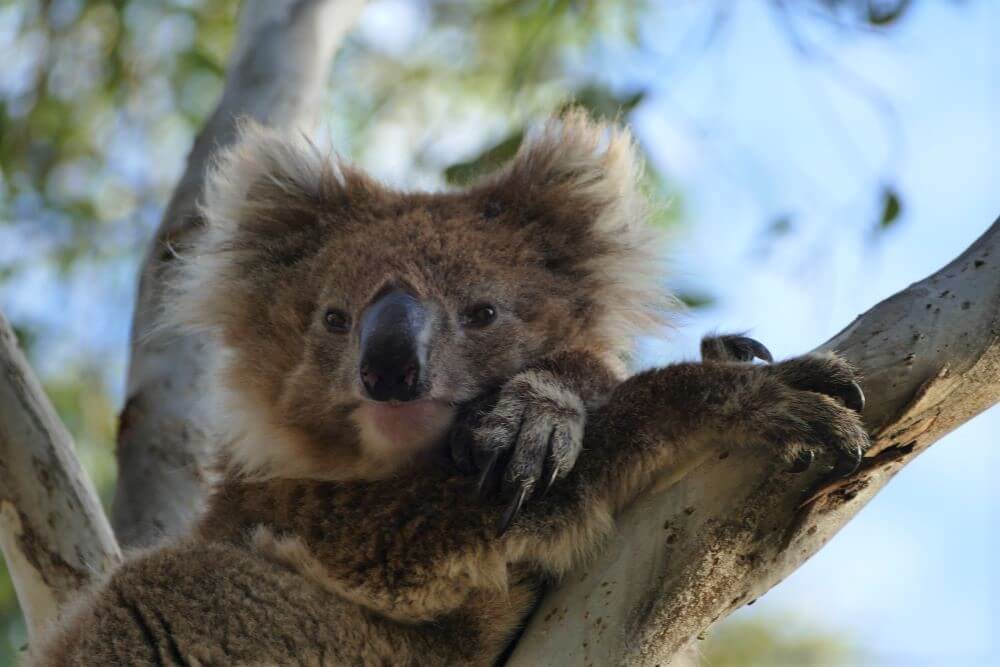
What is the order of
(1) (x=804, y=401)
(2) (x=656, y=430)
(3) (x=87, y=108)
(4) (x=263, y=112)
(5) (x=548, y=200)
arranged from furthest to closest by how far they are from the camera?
(3) (x=87, y=108), (4) (x=263, y=112), (5) (x=548, y=200), (2) (x=656, y=430), (1) (x=804, y=401)

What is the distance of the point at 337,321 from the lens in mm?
2904

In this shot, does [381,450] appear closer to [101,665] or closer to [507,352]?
[507,352]

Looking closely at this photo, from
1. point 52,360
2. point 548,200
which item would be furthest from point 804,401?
point 52,360

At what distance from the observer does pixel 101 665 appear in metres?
2.36

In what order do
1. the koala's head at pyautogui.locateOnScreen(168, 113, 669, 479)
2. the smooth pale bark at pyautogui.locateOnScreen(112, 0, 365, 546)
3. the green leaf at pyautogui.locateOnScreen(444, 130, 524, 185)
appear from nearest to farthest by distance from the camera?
the koala's head at pyautogui.locateOnScreen(168, 113, 669, 479)
the smooth pale bark at pyautogui.locateOnScreen(112, 0, 365, 546)
the green leaf at pyautogui.locateOnScreen(444, 130, 524, 185)

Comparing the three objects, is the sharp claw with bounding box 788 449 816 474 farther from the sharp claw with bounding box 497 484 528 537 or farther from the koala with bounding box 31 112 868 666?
the sharp claw with bounding box 497 484 528 537

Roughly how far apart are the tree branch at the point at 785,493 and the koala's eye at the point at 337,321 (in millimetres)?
1072

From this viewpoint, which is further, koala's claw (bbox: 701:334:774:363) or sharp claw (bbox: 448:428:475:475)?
koala's claw (bbox: 701:334:774:363)

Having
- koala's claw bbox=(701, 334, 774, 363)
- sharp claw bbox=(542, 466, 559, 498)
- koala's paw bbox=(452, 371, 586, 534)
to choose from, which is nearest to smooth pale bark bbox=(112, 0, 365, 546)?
koala's paw bbox=(452, 371, 586, 534)

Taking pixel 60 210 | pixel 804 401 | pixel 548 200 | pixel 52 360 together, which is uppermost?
pixel 60 210

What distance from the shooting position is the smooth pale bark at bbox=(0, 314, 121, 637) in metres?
3.06

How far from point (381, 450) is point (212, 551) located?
1.49 feet

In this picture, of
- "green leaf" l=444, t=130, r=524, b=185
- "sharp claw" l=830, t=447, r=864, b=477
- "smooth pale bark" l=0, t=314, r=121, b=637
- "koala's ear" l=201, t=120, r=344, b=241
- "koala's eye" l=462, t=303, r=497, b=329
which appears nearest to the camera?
"sharp claw" l=830, t=447, r=864, b=477

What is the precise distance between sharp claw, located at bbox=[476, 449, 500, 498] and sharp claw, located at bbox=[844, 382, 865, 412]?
70 centimetres
